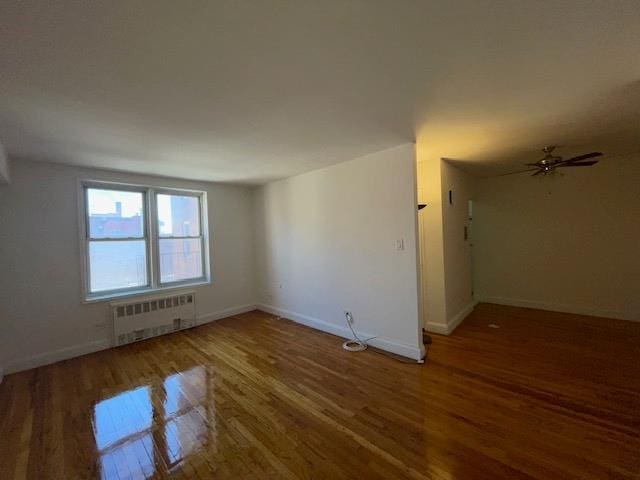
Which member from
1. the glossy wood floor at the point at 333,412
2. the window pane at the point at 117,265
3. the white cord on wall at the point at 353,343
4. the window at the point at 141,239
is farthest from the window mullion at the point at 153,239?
the white cord on wall at the point at 353,343

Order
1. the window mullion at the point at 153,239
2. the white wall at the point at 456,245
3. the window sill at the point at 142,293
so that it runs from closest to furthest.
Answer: the window sill at the point at 142,293 → the white wall at the point at 456,245 → the window mullion at the point at 153,239

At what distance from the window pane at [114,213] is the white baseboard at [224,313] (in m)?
1.67

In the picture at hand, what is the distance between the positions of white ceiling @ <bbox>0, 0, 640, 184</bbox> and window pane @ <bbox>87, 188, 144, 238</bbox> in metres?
0.82

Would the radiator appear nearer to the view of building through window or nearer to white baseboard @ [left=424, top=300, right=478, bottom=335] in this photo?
the view of building through window

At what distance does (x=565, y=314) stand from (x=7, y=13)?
665cm

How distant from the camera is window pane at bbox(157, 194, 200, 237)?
412cm

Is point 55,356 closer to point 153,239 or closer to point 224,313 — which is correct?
point 153,239

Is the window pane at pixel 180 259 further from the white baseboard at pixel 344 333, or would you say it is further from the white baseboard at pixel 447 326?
the white baseboard at pixel 447 326

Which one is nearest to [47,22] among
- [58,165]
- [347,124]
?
[347,124]

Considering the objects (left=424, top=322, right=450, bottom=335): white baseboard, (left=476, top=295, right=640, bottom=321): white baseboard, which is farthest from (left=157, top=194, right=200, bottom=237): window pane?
(left=476, top=295, right=640, bottom=321): white baseboard

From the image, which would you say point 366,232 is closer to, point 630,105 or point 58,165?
point 630,105

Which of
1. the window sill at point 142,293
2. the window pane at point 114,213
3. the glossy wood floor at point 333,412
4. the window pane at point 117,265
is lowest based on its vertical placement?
the glossy wood floor at point 333,412

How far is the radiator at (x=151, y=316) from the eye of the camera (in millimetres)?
3502

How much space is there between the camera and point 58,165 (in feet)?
10.4
